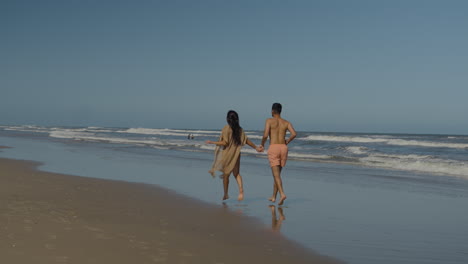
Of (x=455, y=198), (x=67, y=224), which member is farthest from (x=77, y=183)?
(x=455, y=198)

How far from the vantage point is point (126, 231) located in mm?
5328

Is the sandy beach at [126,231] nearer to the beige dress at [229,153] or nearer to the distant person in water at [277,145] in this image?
the beige dress at [229,153]

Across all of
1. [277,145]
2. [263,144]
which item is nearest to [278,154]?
[277,145]

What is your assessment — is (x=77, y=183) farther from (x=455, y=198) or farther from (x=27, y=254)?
(x=455, y=198)

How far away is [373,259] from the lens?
15.2ft

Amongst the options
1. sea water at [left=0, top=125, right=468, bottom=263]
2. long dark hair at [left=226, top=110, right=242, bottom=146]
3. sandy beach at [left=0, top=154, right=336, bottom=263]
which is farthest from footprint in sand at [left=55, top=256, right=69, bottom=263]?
long dark hair at [left=226, top=110, right=242, bottom=146]

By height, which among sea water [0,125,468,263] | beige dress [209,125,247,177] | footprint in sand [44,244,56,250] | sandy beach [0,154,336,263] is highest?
beige dress [209,125,247,177]

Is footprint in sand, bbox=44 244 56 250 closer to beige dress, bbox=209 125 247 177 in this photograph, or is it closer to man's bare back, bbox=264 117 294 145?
beige dress, bbox=209 125 247 177

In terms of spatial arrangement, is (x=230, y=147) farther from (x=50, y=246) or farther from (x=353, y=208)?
(x=50, y=246)

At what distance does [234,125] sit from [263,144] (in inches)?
24.2

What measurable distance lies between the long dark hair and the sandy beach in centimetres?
132

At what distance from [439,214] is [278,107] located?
317 centimetres

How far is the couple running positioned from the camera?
805cm

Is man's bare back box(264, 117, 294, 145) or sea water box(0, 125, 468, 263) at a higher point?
man's bare back box(264, 117, 294, 145)
